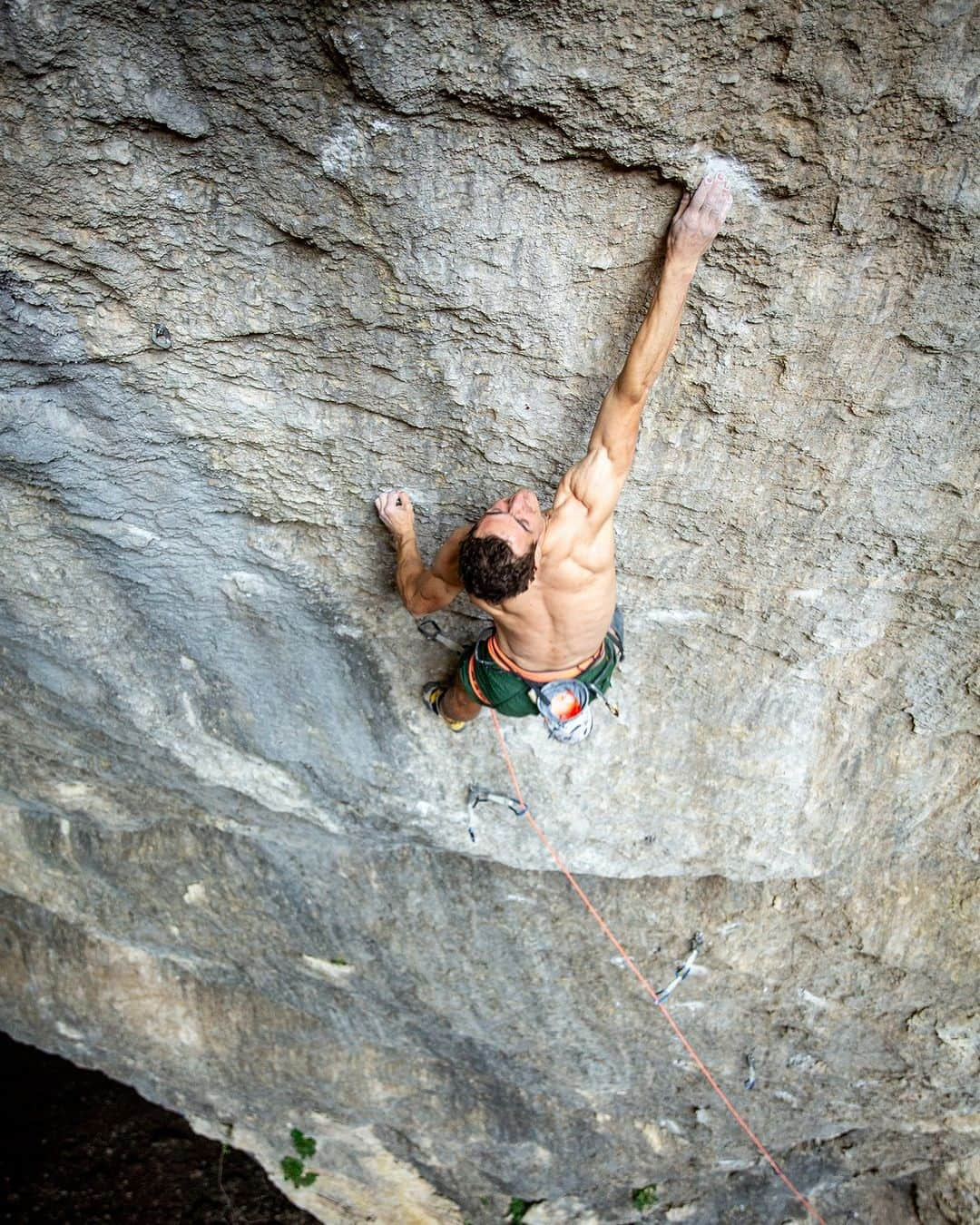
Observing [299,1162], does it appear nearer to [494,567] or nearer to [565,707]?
[565,707]

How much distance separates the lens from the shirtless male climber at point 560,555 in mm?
2033

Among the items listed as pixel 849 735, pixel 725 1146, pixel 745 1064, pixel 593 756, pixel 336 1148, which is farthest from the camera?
pixel 336 1148

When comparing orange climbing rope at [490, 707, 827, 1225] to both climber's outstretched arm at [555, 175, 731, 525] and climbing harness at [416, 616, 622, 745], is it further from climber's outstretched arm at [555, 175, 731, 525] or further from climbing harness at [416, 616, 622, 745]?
climber's outstretched arm at [555, 175, 731, 525]

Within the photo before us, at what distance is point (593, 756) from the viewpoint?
3279mm

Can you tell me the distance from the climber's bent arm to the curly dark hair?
17 centimetres

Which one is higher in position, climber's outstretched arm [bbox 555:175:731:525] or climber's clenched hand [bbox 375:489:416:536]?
climber's outstretched arm [bbox 555:175:731:525]

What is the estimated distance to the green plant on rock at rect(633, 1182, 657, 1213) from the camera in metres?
4.93

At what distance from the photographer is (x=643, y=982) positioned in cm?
388

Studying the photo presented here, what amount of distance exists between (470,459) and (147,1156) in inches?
256

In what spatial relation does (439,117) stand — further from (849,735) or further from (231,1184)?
(231,1184)

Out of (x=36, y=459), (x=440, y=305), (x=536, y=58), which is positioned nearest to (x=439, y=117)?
(x=536, y=58)

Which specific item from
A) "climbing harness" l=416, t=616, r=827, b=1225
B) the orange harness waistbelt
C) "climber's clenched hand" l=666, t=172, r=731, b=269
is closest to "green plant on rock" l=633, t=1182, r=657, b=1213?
"climbing harness" l=416, t=616, r=827, b=1225

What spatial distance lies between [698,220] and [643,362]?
307mm

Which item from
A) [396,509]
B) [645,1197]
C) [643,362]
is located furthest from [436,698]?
[645,1197]
